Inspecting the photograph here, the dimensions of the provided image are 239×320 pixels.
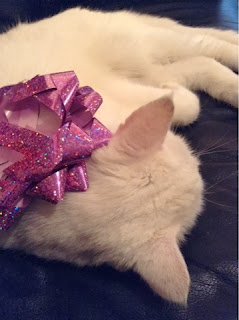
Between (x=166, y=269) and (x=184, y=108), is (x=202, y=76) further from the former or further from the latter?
(x=166, y=269)

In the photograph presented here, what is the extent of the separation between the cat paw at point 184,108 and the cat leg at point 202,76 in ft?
0.55

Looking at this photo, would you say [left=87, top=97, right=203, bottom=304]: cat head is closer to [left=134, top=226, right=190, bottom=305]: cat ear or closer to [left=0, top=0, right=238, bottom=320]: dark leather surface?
[left=134, top=226, right=190, bottom=305]: cat ear

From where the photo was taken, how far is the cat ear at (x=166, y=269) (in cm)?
83

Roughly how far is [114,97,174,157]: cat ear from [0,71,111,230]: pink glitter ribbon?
7cm

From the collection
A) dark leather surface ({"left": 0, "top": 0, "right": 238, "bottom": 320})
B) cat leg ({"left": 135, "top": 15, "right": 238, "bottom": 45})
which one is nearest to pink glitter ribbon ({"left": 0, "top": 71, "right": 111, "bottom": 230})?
dark leather surface ({"left": 0, "top": 0, "right": 238, "bottom": 320})

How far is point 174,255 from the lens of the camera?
87cm

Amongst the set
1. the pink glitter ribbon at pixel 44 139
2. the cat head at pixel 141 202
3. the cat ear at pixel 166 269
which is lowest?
the cat ear at pixel 166 269

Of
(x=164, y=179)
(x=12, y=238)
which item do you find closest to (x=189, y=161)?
(x=164, y=179)

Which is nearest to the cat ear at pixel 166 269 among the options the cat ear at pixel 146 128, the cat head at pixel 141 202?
the cat head at pixel 141 202

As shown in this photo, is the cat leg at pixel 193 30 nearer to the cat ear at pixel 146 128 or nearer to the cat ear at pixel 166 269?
the cat ear at pixel 146 128

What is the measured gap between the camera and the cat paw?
1281mm

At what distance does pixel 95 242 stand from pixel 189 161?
0.34 meters

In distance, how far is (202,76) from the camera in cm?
151

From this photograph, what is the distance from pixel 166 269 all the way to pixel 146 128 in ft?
1.06
